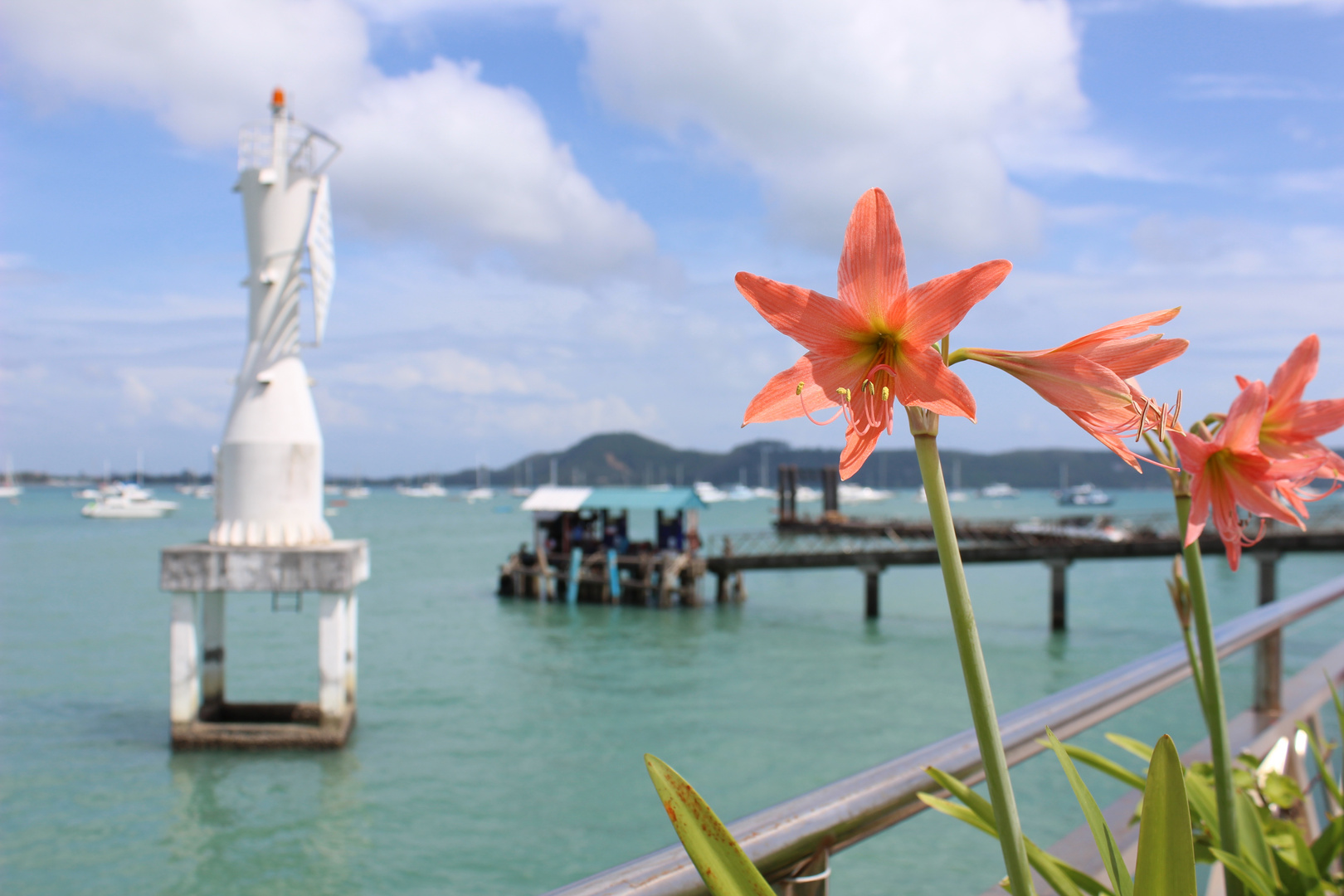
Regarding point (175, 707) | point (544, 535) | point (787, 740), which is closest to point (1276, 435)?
point (175, 707)

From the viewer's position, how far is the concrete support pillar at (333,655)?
10.2 m

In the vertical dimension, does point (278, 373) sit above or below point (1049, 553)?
above

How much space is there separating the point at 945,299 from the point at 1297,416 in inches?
25.3

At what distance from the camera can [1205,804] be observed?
4.79 ft

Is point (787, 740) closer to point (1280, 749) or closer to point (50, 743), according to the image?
point (50, 743)

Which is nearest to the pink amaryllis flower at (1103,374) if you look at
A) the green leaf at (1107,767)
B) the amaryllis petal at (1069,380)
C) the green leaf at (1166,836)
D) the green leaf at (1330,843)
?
→ the amaryllis petal at (1069,380)

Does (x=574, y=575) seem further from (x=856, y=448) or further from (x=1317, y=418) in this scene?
(x=856, y=448)

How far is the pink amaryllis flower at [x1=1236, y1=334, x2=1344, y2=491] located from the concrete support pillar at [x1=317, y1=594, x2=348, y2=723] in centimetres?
1002

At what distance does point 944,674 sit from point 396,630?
44.2ft

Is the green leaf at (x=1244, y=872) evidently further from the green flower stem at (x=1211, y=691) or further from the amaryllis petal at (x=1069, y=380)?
the amaryllis petal at (x=1069, y=380)

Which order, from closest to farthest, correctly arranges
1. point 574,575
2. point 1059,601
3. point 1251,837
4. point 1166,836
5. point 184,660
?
point 1166,836, point 1251,837, point 184,660, point 1059,601, point 574,575

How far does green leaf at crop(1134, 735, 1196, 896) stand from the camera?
2.45 feet

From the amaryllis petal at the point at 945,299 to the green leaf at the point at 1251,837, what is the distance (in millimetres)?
1173

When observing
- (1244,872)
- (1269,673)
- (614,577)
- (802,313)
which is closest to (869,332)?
(802,313)
